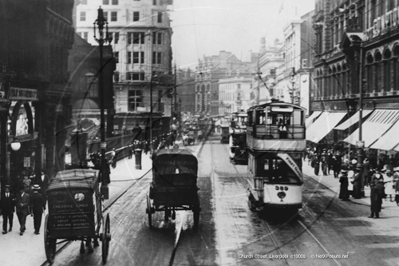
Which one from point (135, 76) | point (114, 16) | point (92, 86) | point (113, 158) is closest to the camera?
point (113, 158)

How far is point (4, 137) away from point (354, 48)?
32393 millimetres

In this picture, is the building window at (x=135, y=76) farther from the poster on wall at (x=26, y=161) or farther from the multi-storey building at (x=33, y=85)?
the poster on wall at (x=26, y=161)

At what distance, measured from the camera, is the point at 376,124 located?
123ft

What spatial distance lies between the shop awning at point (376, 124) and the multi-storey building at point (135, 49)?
38878 mm

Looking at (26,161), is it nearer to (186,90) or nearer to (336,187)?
(336,187)

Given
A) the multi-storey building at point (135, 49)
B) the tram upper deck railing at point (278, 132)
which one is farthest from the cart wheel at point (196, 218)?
the multi-storey building at point (135, 49)

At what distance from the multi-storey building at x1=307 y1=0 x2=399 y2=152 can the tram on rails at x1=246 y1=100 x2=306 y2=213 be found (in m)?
6.95

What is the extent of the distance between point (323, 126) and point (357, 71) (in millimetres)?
6332

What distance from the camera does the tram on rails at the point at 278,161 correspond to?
21484 millimetres

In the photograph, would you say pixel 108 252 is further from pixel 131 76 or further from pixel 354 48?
pixel 131 76

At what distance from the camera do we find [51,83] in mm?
30406

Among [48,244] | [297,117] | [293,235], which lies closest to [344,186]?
[297,117]

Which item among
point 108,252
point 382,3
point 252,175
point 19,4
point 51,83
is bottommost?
point 108,252

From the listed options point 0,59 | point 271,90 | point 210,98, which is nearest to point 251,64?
point 210,98
